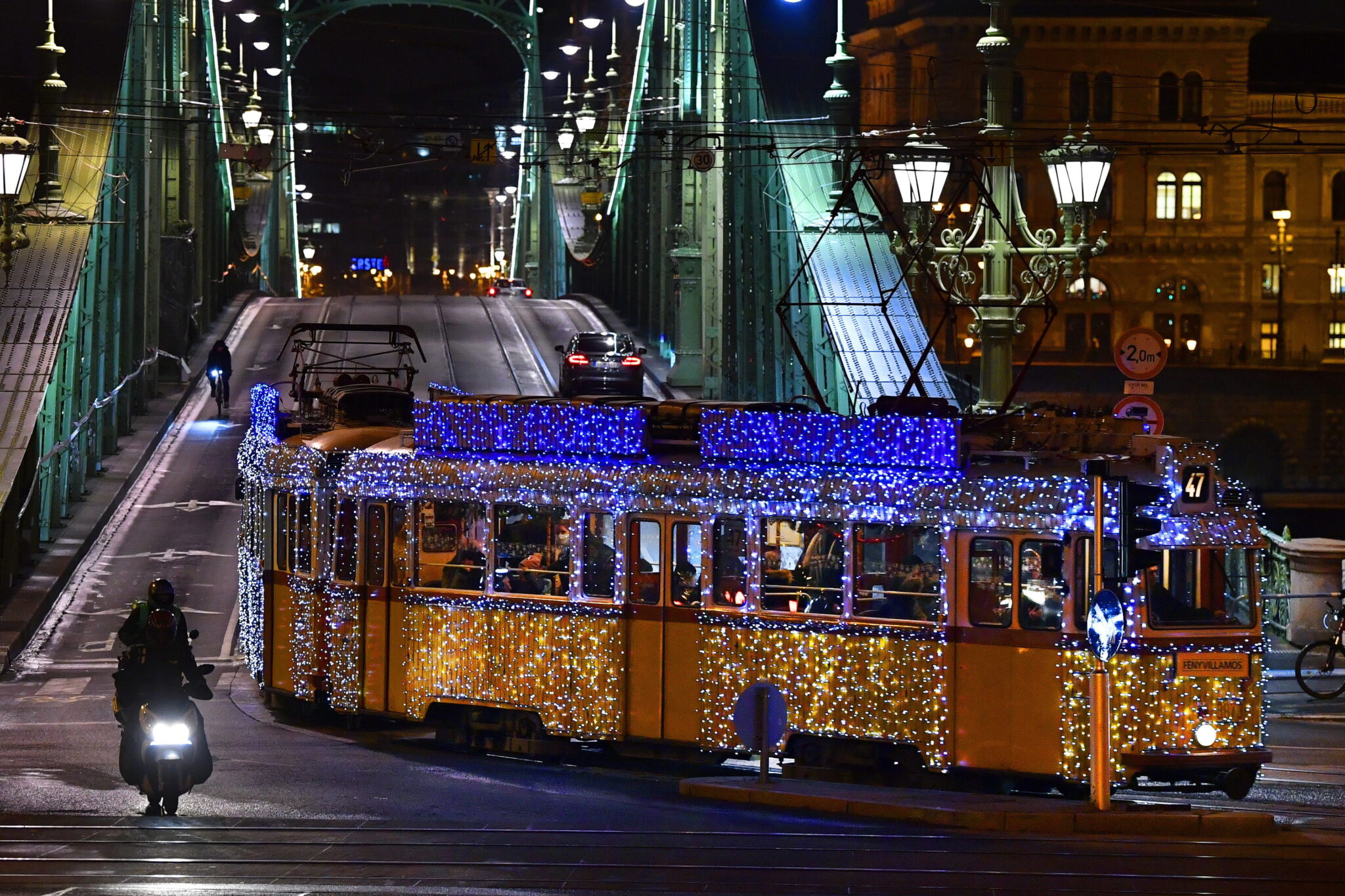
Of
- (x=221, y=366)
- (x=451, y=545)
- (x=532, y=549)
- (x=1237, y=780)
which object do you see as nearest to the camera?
(x=1237, y=780)

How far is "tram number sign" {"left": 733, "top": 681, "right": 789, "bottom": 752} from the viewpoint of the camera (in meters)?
12.5

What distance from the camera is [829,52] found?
33.2 meters

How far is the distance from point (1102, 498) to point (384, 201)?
14001 centimetres

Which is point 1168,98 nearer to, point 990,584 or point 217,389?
point 217,389

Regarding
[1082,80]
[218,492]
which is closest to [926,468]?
[218,492]

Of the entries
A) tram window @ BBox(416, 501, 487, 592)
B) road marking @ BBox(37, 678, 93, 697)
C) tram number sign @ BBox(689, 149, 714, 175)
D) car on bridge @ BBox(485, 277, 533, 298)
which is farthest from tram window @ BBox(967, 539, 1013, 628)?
car on bridge @ BBox(485, 277, 533, 298)

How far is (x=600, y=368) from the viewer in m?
43.6

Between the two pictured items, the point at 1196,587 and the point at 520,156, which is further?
the point at 520,156

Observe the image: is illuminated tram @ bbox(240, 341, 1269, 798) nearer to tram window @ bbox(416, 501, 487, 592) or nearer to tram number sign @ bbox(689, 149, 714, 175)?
tram window @ bbox(416, 501, 487, 592)

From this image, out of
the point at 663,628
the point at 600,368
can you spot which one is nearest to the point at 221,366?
the point at 600,368

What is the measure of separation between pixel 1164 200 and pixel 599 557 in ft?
216

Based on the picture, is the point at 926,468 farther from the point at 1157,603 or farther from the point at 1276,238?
the point at 1276,238

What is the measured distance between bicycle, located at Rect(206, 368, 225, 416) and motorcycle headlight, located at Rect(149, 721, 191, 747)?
29.0 m

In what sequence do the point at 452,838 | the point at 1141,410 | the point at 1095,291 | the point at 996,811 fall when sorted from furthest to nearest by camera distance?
1. the point at 1095,291
2. the point at 1141,410
3. the point at 996,811
4. the point at 452,838
